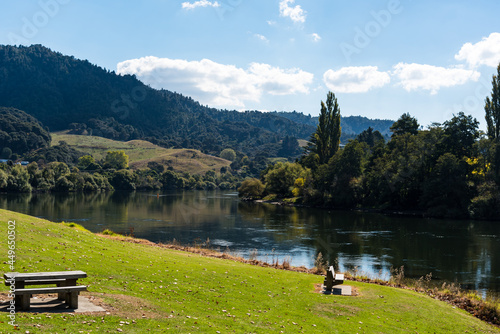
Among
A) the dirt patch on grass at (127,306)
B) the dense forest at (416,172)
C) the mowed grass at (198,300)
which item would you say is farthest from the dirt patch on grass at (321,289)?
the dense forest at (416,172)

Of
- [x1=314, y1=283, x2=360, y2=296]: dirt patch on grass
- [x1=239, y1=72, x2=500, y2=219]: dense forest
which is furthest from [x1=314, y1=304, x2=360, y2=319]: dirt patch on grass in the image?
[x1=239, y1=72, x2=500, y2=219]: dense forest

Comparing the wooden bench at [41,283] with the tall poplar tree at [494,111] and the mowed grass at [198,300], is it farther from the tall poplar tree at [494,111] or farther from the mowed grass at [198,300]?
the tall poplar tree at [494,111]

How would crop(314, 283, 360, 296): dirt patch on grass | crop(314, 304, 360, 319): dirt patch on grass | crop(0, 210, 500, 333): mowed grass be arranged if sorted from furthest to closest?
crop(314, 283, 360, 296): dirt patch on grass
crop(314, 304, 360, 319): dirt patch on grass
crop(0, 210, 500, 333): mowed grass

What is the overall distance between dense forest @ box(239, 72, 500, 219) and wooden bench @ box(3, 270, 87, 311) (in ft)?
273

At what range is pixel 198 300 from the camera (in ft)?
54.0

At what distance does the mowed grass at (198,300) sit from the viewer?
42.2 ft

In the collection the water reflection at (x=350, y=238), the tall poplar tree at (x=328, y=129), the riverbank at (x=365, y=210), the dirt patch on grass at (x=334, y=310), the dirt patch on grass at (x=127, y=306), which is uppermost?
the tall poplar tree at (x=328, y=129)

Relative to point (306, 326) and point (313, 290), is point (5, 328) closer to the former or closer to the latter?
point (306, 326)

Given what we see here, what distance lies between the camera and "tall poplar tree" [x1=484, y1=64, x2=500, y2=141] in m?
87.2

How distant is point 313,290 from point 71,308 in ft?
40.7

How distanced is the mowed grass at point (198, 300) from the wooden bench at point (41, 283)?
63 centimetres

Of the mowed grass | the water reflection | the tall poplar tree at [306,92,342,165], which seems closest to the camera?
the mowed grass

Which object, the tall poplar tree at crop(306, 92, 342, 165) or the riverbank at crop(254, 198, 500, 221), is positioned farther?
the tall poplar tree at crop(306, 92, 342, 165)

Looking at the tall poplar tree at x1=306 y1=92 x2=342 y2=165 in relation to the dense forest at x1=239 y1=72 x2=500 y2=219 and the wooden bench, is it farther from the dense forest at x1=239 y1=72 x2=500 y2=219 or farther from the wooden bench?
the wooden bench
